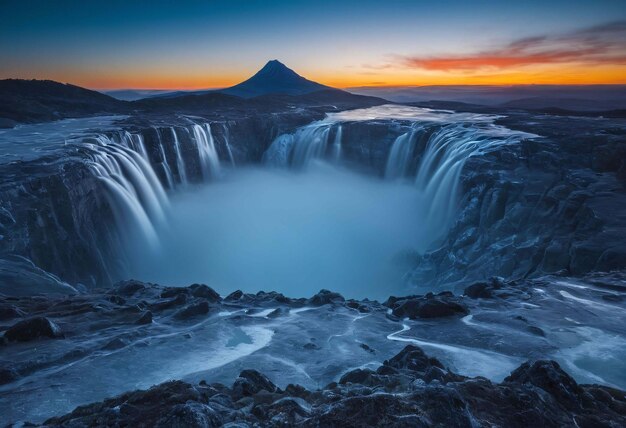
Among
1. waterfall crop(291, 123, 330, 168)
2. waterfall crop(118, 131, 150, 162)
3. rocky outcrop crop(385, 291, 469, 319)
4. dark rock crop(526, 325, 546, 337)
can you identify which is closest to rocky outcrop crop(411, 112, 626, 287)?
dark rock crop(526, 325, 546, 337)

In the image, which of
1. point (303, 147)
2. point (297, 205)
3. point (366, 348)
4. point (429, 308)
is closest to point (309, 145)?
point (303, 147)

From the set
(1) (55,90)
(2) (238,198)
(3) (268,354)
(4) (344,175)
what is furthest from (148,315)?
(1) (55,90)

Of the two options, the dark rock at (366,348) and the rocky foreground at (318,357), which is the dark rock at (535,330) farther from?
the dark rock at (366,348)

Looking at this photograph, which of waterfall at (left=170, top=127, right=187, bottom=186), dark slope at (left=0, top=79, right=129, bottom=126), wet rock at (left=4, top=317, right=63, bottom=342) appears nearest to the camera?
wet rock at (left=4, top=317, right=63, bottom=342)

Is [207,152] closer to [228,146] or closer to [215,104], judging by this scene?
[228,146]

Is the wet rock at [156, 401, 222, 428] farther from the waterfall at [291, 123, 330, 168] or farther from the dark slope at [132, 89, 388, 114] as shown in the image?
the dark slope at [132, 89, 388, 114]

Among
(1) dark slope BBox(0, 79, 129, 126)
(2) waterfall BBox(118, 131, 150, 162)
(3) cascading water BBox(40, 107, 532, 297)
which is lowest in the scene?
(3) cascading water BBox(40, 107, 532, 297)
